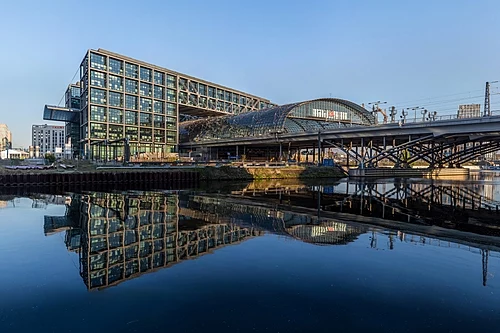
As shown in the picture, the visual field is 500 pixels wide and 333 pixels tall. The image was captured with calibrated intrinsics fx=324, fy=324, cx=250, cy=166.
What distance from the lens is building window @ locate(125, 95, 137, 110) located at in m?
104

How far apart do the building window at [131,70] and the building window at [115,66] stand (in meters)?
1.95

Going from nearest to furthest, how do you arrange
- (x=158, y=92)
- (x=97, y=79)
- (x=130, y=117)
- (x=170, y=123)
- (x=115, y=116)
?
(x=97, y=79), (x=115, y=116), (x=130, y=117), (x=158, y=92), (x=170, y=123)

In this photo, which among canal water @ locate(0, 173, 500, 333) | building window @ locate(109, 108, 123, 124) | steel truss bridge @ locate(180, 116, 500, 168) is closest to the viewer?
canal water @ locate(0, 173, 500, 333)

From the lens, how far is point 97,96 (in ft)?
319

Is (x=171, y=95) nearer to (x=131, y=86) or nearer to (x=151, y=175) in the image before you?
(x=131, y=86)

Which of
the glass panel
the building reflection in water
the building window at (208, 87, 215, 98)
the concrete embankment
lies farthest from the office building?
the building reflection in water

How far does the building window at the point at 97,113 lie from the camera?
315 feet

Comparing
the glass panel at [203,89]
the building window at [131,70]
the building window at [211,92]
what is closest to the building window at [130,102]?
the building window at [131,70]

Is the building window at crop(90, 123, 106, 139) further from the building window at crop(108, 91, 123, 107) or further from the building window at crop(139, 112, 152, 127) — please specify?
the building window at crop(139, 112, 152, 127)

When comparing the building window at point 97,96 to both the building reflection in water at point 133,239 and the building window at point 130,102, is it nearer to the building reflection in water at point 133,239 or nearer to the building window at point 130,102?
the building window at point 130,102

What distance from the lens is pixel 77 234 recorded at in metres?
14.3

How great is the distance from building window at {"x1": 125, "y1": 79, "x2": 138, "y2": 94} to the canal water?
308 ft

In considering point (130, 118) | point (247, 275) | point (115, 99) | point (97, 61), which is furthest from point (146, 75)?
point (247, 275)

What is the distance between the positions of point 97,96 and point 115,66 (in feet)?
38.2
